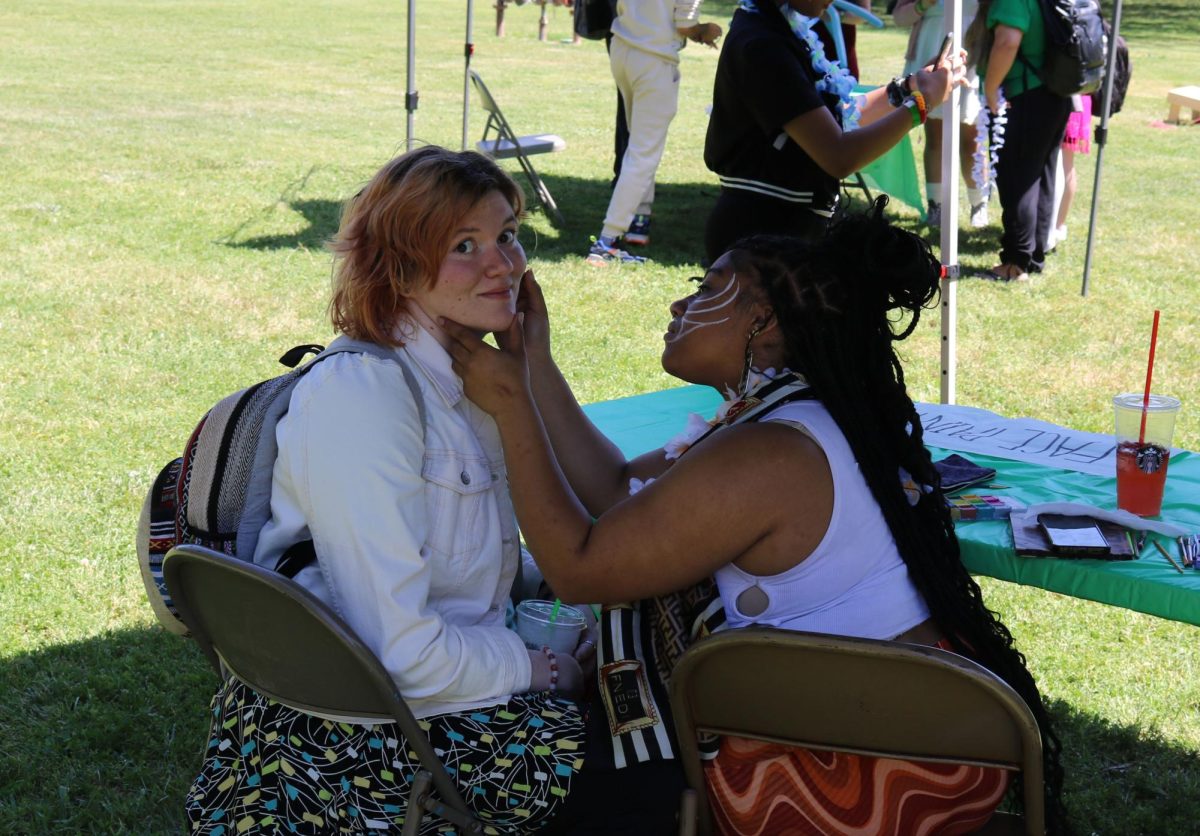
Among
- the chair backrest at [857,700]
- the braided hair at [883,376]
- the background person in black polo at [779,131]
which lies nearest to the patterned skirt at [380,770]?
the chair backrest at [857,700]

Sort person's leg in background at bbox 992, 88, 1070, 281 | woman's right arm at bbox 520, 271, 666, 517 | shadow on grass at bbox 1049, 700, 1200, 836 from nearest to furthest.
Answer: woman's right arm at bbox 520, 271, 666, 517
shadow on grass at bbox 1049, 700, 1200, 836
person's leg in background at bbox 992, 88, 1070, 281

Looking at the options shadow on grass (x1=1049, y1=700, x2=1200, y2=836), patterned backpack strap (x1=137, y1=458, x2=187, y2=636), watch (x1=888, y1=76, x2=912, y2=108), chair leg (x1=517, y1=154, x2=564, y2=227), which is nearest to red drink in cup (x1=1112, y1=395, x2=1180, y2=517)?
shadow on grass (x1=1049, y1=700, x2=1200, y2=836)

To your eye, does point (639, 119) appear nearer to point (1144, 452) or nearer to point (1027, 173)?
point (1027, 173)

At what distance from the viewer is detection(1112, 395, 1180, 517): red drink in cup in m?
2.25

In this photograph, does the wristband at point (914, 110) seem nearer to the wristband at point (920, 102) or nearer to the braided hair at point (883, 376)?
the wristband at point (920, 102)

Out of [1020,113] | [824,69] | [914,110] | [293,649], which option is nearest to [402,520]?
[293,649]

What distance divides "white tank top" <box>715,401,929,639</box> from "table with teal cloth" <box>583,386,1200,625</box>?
14.0 inches

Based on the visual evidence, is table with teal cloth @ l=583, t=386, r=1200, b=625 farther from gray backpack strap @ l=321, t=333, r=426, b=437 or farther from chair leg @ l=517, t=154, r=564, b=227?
chair leg @ l=517, t=154, r=564, b=227

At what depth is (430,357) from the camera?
6.84ft

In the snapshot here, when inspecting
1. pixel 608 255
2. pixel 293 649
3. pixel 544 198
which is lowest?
pixel 608 255

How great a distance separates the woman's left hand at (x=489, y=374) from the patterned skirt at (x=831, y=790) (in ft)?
2.04

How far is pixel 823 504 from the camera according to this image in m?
1.82

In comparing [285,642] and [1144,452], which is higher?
[1144,452]

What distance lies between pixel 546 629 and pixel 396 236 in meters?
0.71
